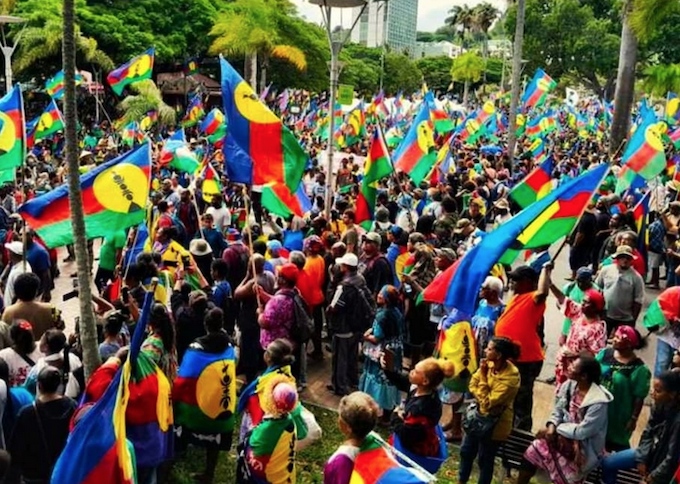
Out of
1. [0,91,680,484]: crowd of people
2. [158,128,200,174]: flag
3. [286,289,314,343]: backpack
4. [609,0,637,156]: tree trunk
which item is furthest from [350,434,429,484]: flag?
[609,0,637,156]: tree trunk

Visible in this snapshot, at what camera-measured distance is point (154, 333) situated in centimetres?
570

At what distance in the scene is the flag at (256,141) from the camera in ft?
27.0

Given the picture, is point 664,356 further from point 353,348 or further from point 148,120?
point 148,120

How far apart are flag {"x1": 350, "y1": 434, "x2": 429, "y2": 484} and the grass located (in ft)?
7.58

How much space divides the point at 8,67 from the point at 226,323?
12.8 meters

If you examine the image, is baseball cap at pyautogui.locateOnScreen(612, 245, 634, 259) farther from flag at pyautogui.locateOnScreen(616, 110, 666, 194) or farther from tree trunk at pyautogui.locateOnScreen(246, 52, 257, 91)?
tree trunk at pyautogui.locateOnScreen(246, 52, 257, 91)

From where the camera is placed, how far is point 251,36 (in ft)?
121

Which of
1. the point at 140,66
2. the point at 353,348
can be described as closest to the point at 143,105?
the point at 140,66

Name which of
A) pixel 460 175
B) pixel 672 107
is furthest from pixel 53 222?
pixel 672 107

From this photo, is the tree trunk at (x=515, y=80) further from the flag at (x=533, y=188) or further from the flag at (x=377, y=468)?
the flag at (x=377, y=468)

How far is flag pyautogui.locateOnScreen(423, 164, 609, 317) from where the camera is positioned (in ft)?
20.3

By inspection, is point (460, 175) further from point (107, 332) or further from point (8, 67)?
point (107, 332)

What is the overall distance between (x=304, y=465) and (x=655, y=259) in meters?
8.36

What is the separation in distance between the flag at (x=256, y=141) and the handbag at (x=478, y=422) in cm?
356
